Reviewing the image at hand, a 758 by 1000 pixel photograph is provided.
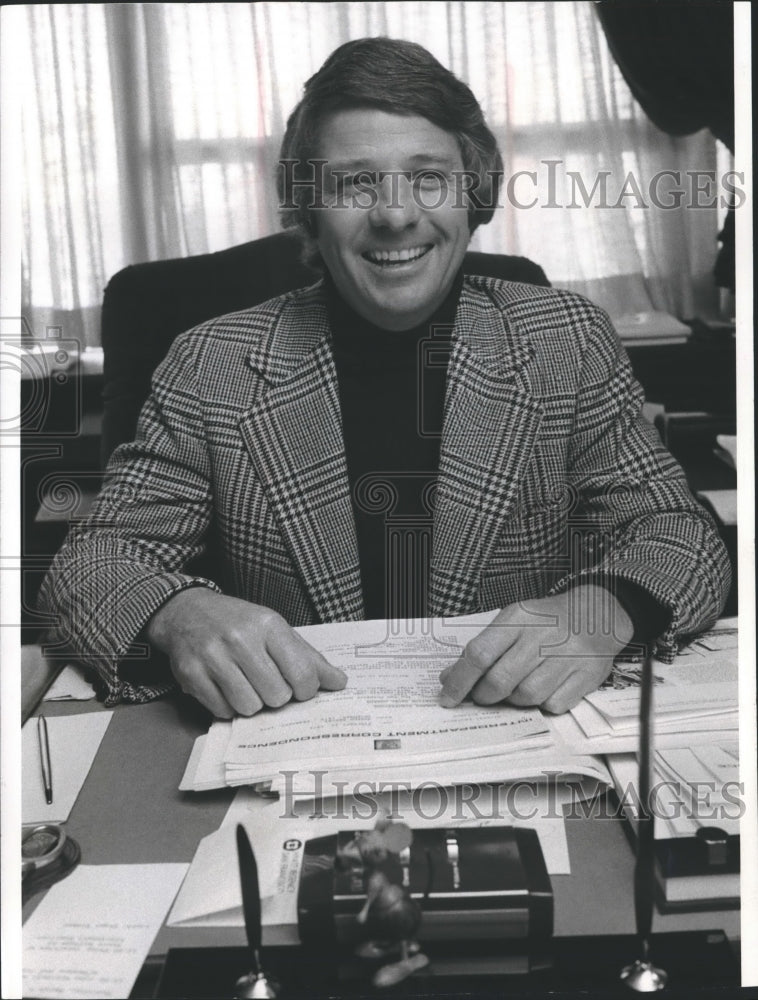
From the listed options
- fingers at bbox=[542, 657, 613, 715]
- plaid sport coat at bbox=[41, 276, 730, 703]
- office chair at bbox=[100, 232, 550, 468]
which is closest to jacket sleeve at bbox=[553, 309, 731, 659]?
plaid sport coat at bbox=[41, 276, 730, 703]

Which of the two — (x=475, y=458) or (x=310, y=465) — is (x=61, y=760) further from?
(x=475, y=458)

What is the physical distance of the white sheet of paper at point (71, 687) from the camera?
2.71 ft

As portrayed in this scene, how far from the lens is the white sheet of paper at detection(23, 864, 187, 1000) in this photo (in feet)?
1.75

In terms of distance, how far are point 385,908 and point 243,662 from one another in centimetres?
27

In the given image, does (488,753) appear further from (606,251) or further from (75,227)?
(606,251)

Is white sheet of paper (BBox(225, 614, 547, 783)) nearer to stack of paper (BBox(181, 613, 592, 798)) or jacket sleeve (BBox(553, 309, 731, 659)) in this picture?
stack of paper (BBox(181, 613, 592, 798))

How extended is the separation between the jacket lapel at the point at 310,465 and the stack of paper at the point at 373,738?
0.23 metres

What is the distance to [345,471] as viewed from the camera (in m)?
1.07

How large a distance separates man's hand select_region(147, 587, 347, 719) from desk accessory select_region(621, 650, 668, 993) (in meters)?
0.26

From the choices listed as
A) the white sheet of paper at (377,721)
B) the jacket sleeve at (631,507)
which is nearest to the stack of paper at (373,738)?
the white sheet of paper at (377,721)

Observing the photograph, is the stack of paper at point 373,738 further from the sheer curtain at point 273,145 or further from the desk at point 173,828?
the sheer curtain at point 273,145

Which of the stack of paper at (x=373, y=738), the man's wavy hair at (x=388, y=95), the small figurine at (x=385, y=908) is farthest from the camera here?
the man's wavy hair at (x=388, y=95)

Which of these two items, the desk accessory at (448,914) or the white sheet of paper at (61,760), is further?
the white sheet of paper at (61,760)

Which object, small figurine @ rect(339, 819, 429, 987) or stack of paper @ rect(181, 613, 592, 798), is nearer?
small figurine @ rect(339, 819, 429, 987)
